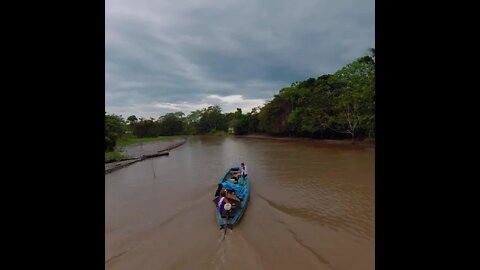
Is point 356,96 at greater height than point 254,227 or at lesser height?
greater

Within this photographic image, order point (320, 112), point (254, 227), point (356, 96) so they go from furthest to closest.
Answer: point (320, 112), point (356, 96), point (254, 227)

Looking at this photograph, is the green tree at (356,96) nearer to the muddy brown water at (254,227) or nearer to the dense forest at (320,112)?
the dense forest at (320,112)

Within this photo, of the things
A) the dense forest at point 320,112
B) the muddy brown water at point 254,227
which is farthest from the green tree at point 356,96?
the muddy brown water at point 254,227

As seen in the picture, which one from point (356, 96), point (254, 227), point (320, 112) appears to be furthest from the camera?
point (320, 112)

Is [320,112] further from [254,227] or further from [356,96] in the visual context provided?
[254,227]

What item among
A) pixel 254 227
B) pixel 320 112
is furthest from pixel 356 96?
pixel 254 227
